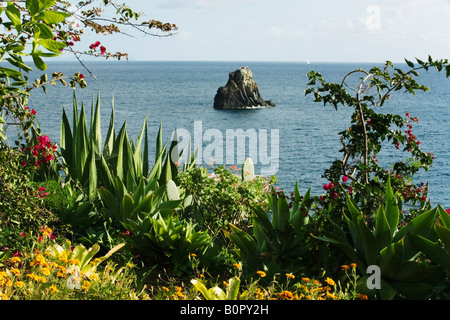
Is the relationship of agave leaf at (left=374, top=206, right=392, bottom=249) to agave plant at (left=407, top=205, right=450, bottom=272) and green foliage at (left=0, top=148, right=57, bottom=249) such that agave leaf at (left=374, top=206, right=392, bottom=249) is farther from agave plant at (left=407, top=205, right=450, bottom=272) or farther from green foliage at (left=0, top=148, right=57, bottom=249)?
green foliage at (left=0, top=148, right=57, bottom=249)

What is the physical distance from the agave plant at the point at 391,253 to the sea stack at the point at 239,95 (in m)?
64.1

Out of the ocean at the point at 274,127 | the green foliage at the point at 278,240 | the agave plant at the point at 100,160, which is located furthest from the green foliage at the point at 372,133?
the ocean at the point at 274,127

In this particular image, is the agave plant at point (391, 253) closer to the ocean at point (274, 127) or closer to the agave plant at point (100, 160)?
the agave plant at point (100, 160)

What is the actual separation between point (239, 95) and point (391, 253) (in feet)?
216

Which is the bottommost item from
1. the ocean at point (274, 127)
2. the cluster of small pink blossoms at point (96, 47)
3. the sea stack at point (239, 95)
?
the ocean at point (274, 127)

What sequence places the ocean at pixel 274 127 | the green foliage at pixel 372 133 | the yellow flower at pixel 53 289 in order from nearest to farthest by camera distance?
the yellow flower at pixel 53 289 < the green foliage at pixel 372 133 < the ocean at pixel 274 127

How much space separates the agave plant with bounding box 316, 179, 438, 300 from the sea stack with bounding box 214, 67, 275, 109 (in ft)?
210

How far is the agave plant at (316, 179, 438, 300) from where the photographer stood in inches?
136

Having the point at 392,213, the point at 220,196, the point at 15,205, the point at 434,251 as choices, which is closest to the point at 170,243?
the point at 220,196

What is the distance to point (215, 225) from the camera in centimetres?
514

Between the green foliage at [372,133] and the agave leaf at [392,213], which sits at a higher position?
the green foliage at [372,133]

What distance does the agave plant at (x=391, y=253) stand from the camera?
346 cm
